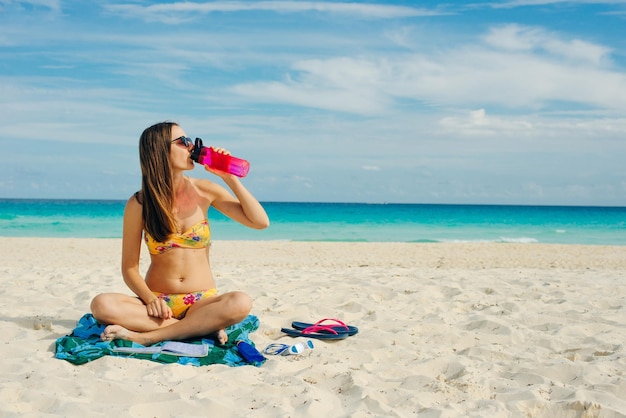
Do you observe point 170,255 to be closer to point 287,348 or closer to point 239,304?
point 239,304

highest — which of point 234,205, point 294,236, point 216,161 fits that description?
point 216,161

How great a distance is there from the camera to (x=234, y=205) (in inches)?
176

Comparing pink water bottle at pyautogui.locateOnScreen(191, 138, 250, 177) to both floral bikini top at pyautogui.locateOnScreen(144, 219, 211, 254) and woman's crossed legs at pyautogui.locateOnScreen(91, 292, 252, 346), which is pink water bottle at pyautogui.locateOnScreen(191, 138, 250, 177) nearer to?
floral bikini top at pyautogui.locateOnScreen(144, 219, 211, 254)

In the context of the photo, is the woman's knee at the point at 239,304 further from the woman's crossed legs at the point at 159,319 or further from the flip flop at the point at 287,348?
the flip flop at the point at 287,348

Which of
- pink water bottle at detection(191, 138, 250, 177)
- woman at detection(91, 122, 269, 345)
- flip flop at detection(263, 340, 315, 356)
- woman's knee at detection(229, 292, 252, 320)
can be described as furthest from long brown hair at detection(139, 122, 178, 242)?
flip flop at detection(263, 340, 315, 356)

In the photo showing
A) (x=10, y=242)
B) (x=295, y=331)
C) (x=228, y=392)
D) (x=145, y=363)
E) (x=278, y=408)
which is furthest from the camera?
(x=10, y=242)

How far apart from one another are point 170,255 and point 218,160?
781mm

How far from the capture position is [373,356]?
4152 mm

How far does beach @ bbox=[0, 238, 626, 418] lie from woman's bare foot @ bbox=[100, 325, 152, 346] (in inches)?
9.3

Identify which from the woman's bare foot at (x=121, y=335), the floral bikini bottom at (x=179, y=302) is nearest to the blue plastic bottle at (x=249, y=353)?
the floral bikini bottom at (x=179, y=302)

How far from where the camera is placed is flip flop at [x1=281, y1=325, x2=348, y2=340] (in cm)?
457

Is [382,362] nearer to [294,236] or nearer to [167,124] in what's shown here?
[167,124]

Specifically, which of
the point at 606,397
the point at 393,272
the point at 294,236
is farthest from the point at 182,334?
the point at 294,236

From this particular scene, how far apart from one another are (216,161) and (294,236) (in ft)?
80.9
